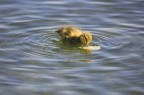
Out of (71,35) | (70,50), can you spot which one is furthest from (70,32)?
(70,50)

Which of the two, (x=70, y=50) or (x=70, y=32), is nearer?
(x=70, y=50)

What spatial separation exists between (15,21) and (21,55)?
76.5 inches

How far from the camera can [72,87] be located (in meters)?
7.61

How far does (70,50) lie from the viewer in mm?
9203

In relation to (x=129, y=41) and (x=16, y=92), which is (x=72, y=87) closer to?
(x=16, y=92)

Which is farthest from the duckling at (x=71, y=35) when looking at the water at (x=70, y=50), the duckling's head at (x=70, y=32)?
the water at (x=70, y=50)

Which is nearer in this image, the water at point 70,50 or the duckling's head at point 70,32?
the water at point 70,50

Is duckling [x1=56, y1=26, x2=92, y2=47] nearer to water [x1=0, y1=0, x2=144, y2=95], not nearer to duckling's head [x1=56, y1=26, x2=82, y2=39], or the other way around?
duckling's head [x1=56, y1=26, x2=82, y2=39]

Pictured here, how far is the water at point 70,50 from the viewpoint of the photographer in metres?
7.70

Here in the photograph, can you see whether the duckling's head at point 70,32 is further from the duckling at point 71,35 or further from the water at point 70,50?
the water at point 70,50

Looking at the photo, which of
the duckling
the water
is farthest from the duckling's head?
the water

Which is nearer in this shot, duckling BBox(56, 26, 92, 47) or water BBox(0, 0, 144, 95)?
water BBox(0, 0, 144, 95)

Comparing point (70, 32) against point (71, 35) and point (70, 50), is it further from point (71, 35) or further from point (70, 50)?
point (70, 50)

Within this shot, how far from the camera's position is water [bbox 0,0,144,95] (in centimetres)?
770
